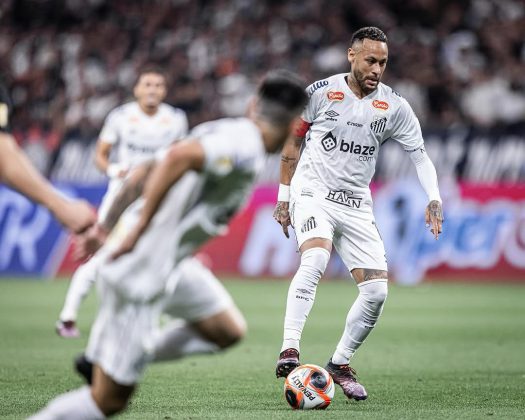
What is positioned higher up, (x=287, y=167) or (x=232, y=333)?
(x=287, y=167)

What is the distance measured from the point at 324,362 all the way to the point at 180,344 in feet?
14.8

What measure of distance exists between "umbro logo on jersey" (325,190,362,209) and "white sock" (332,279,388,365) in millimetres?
634

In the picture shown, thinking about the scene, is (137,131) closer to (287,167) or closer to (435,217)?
(287,167)

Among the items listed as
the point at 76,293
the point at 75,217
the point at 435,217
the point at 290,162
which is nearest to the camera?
the point at 75,217

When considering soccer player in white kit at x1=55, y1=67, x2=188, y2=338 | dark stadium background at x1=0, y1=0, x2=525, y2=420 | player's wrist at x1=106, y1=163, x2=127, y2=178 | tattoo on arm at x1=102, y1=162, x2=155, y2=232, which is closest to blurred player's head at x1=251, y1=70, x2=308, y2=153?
tattoo on arm at x1=102, y1=162, x2=155, y2=232

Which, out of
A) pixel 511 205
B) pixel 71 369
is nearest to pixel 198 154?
pixel 71 369

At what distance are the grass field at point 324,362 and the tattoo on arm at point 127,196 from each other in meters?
1.99

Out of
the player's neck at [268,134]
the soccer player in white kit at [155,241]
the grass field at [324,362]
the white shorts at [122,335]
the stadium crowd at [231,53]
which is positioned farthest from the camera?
the stadium crowd at [231,53]

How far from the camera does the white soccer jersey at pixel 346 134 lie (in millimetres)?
8344

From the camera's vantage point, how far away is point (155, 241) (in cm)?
505

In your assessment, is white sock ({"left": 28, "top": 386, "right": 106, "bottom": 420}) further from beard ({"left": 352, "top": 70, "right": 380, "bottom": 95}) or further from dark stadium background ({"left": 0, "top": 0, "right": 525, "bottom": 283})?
dark stadium background ({"left": 0, "top": 0, "right": 525, "bottom": 283})

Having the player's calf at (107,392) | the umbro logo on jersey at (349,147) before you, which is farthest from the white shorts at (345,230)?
the player's calf at (107,392)

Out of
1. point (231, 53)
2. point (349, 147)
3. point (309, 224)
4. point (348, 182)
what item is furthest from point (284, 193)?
point (231, 53)

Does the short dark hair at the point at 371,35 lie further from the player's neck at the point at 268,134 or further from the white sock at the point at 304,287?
the player's neck at the point at 268,134
